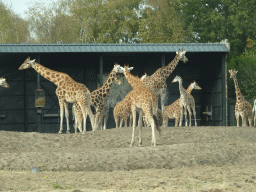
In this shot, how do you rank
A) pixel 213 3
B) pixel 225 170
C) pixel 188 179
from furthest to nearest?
pixel 213 3, pixel 225 170, pixel 188 179

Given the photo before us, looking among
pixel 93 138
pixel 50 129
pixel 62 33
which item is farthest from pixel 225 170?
pixel 62 33

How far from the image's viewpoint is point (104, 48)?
63.7ft

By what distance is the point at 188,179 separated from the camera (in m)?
6.81

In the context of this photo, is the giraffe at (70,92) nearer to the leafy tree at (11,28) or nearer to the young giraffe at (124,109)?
the young giraffe at (124,109)

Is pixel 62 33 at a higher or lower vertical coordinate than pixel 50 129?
higher

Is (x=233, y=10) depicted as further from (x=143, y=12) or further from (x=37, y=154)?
(x=37, y=154)

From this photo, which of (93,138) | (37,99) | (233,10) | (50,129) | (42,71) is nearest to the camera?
(93,138)

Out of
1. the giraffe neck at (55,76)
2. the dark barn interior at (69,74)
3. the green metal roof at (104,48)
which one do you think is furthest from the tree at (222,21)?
the giraffe neck at (55,76)

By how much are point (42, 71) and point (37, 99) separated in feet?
5.05

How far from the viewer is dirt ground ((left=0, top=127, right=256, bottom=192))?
643 centimetres

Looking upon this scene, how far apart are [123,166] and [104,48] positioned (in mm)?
11767

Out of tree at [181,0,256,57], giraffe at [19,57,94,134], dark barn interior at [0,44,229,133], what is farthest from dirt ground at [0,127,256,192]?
tree at [181,0,256,57]

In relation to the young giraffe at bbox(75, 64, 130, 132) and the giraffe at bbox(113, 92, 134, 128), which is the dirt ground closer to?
the young giraffe at bbox(75, 64, 130, 132)

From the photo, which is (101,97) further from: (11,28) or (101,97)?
(11,28)
